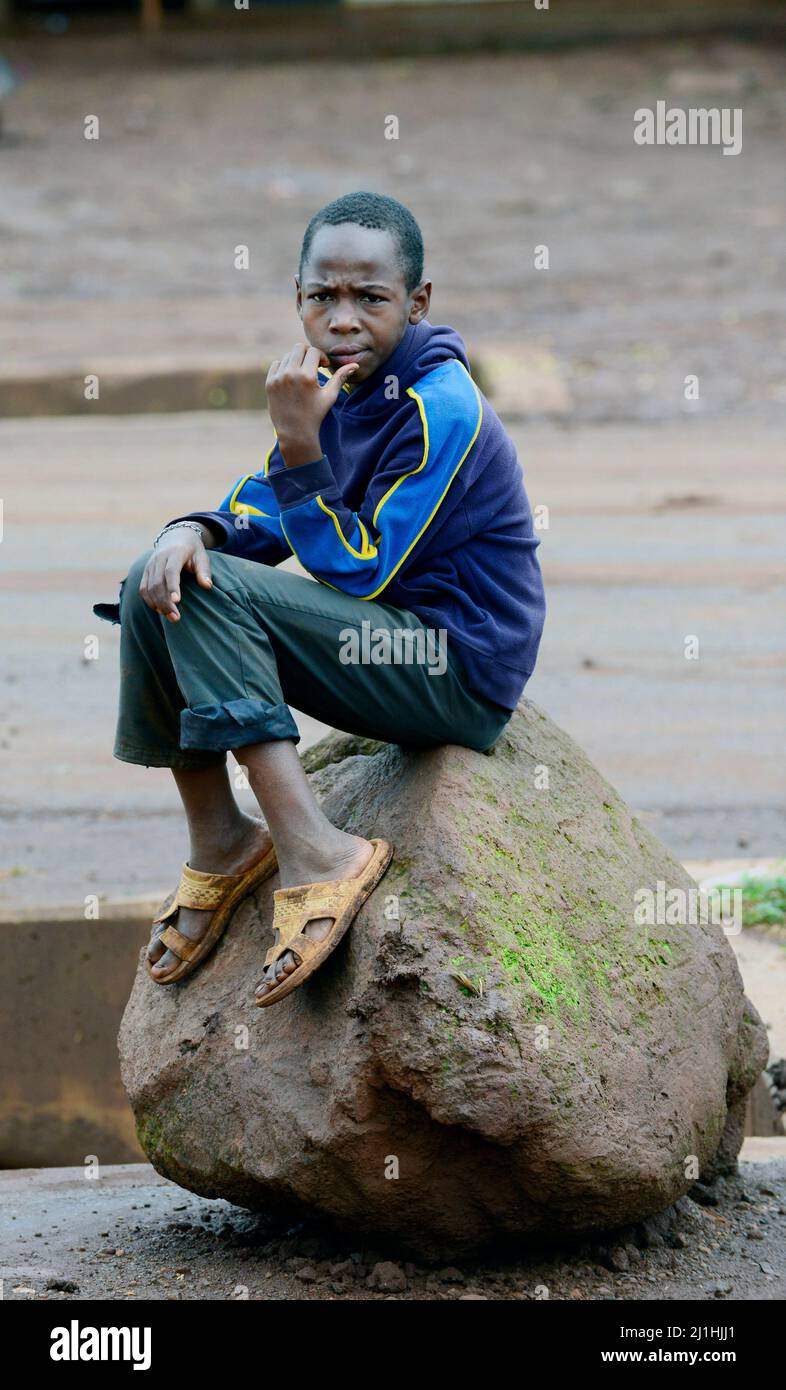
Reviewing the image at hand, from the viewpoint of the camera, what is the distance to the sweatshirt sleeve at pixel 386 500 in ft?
12.4

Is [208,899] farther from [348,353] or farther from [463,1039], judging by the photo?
[348,353]

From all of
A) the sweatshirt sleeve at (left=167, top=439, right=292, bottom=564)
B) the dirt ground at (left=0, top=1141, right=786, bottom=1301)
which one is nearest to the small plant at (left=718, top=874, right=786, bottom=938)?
the dirt ground at (left=0, top=1141, right=786, bottom=1301)

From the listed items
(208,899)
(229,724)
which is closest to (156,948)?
(208,899)

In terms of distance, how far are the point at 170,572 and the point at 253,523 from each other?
1.94 ft

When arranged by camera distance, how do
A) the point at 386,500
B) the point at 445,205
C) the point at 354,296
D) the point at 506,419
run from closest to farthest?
the point at 386,500, the point at 354,296, the point at 506,419, the point at 445,205

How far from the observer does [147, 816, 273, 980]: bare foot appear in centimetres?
413

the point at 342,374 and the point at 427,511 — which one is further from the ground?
the point at 342,374

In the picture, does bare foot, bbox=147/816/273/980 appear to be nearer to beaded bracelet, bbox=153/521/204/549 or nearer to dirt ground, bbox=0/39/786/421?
beaded bracelet, bbox=153/521/204/549

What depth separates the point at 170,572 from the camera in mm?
3684

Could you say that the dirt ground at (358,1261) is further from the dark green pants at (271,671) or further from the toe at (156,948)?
the dark green pants at (271,671)

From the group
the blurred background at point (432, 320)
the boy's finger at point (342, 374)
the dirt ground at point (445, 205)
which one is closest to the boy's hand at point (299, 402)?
the boy's finger at point (342, 374)

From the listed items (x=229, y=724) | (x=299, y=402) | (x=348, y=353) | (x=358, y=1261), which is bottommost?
(x=358, y=1261)

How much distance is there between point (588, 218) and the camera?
22.2 metres

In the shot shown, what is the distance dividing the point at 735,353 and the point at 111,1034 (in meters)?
13.1
